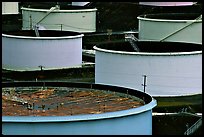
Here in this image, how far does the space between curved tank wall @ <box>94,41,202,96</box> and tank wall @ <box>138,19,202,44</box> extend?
5731 millimetres

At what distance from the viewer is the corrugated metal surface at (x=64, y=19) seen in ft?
101

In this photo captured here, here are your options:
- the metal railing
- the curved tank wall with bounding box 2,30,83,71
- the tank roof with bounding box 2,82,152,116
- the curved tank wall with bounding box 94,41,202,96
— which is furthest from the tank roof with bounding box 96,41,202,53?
the metal railing

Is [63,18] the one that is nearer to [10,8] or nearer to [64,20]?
[64,20]

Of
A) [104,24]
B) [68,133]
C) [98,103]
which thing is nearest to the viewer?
[68,133]

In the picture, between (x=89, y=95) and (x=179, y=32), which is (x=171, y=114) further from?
(x=179, y=32)

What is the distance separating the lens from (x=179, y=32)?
25094 millimetres

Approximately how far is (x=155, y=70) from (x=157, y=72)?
86mm

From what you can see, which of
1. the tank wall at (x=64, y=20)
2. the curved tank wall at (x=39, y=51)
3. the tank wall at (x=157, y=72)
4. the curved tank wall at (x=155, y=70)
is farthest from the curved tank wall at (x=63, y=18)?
the tank wall at (x=157, y=72)

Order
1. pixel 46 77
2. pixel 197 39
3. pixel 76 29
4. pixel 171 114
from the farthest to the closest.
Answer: pixel 76 29
pixel 197 39
pixel 46 77
pixel 171 114

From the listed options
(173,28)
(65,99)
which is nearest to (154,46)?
(173,28)

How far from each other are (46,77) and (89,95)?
7650 millimetres

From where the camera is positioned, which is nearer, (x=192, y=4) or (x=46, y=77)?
(x=46, y=77)

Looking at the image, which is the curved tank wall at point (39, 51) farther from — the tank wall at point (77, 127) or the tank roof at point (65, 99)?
the tank wall at point (77, 127)

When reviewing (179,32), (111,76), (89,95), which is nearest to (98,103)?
(89,95)
